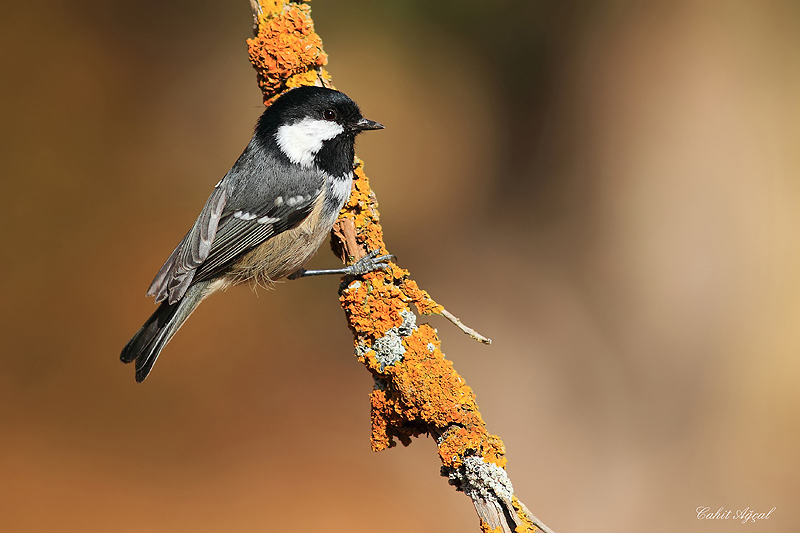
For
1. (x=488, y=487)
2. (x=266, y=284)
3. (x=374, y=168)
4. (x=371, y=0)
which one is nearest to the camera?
(x=488, y=487)

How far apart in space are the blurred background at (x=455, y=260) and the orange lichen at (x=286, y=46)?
3.11 m

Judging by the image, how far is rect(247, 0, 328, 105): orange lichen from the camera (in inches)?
Result: 97.2

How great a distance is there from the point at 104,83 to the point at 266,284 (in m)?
4.18

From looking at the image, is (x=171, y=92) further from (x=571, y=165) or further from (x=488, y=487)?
(x=488, y=487)

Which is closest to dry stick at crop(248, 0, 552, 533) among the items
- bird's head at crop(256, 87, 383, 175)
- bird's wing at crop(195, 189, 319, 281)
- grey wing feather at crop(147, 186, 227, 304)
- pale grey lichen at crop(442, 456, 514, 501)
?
pale grey lichen at crop(442, 456, 514, 501)

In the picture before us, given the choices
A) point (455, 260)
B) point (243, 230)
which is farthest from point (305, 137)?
point (455, 260)

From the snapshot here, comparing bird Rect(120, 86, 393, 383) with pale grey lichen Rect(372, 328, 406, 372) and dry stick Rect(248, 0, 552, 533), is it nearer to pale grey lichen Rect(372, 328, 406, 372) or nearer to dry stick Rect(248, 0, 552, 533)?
dry stick Rect(248, 0, 552, 533)

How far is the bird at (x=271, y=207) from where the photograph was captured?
8.30ft

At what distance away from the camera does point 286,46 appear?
2.46m

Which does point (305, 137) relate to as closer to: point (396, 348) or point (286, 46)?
point (286, 46)

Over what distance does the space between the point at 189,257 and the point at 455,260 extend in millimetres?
3907

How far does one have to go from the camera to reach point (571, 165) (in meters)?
5.48

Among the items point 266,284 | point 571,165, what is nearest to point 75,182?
point 266,284

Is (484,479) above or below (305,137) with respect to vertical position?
below
